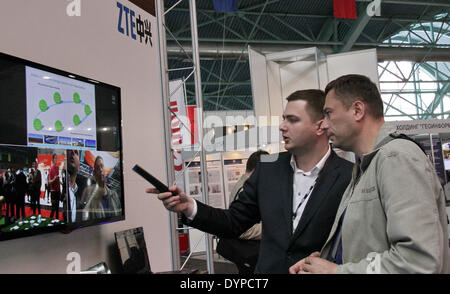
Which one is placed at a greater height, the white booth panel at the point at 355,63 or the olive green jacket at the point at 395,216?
the white booth panel at the point at 355,63

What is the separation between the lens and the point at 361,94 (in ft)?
4.95

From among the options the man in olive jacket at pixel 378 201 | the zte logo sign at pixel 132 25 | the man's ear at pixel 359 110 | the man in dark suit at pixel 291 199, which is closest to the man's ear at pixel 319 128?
the man in dark suit at pixel 291 199

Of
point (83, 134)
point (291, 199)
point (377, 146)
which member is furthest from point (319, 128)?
point (83, 134)

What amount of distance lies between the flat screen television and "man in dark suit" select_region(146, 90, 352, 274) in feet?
2.40

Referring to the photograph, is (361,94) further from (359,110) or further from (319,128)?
(319,128)

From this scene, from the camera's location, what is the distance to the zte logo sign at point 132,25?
330cm

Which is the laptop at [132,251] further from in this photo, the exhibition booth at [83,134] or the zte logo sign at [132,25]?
the zte logo sign at [132,25]

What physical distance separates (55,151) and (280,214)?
1.23 m

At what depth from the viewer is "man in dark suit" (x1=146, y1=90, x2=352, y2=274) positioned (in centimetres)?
194

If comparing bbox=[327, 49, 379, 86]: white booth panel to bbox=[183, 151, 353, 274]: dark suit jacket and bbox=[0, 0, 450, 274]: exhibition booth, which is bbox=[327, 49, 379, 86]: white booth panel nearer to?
bbox=[0, 0, 450, 274]: exhibition booth

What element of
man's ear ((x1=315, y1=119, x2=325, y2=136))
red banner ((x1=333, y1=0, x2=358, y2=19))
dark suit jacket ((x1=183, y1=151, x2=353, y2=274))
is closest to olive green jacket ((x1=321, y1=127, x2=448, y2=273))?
dark suit jacket ((x1=183, y1=151, x2=353, y2=274))

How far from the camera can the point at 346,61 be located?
7461 millimetres

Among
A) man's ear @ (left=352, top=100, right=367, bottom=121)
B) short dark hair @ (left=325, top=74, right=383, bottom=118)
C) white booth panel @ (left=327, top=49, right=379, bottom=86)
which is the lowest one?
man's ear @ (left=352, top=100, right=367, bottom=121)

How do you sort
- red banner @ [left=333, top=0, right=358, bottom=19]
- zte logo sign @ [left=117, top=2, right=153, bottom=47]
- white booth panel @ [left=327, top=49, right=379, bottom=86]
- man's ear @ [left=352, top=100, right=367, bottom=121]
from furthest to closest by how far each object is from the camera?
red banner @ [left=333, top=0, right=358, bottom=19]
white booth panel @ [left=327, top=49, right=379, bottom=86]
zte logo sign @ [left=117, top=2, right=153, bottom=47]
man's ear @ [left=352, top=100, right=367, bottom=121]
